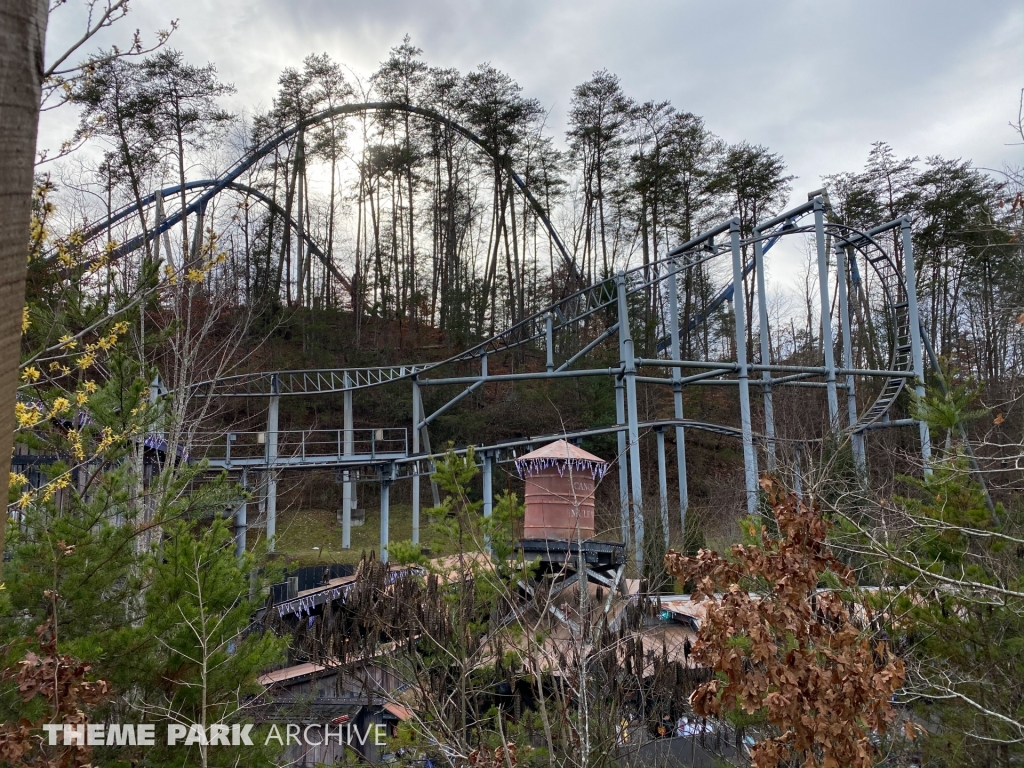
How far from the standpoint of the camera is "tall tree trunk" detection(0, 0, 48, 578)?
105cm

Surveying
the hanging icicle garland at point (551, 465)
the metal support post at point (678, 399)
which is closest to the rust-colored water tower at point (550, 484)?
the hanging icicle garland at point (551, 465)

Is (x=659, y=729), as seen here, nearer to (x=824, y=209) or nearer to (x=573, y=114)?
(x=824, y=209)

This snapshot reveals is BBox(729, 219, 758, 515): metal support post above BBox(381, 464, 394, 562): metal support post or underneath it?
above

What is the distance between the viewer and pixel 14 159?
1077 mm

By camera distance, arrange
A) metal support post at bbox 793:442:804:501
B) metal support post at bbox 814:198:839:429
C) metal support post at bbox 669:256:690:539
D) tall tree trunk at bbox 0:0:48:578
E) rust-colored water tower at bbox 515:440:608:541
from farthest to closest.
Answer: metal support post at bbox 669:256:690:539
metal support post at bbox 814:198:839:429
rust-colored water tower at bbox 515:440:608:541
metal support post at bbox 793:442:804:501
tall tree trunk at bbox 0:0:48:578

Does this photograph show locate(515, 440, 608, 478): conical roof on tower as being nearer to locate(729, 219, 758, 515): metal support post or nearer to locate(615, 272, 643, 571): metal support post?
locate(615, 272, 643, 571): metal support post

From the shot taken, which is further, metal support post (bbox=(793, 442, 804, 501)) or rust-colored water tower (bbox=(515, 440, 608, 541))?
rust-colored water tower (bbox=(515, 440, 608, 541))

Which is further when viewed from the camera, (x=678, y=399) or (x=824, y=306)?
(x=678, y=399)

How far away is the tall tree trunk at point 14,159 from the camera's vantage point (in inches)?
41.3

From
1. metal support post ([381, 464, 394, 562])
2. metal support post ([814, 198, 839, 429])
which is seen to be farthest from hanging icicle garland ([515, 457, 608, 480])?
metal support post ([381, 464, 394, 562])

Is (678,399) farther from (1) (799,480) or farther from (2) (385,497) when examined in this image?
(1) (799,480)

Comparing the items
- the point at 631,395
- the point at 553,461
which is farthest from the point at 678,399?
the point at 553,461

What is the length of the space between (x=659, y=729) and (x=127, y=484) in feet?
15.1

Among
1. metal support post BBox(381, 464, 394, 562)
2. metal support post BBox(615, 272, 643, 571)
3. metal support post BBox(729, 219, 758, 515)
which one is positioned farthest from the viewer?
metal support post BBox(381, 464, 394, 562)
